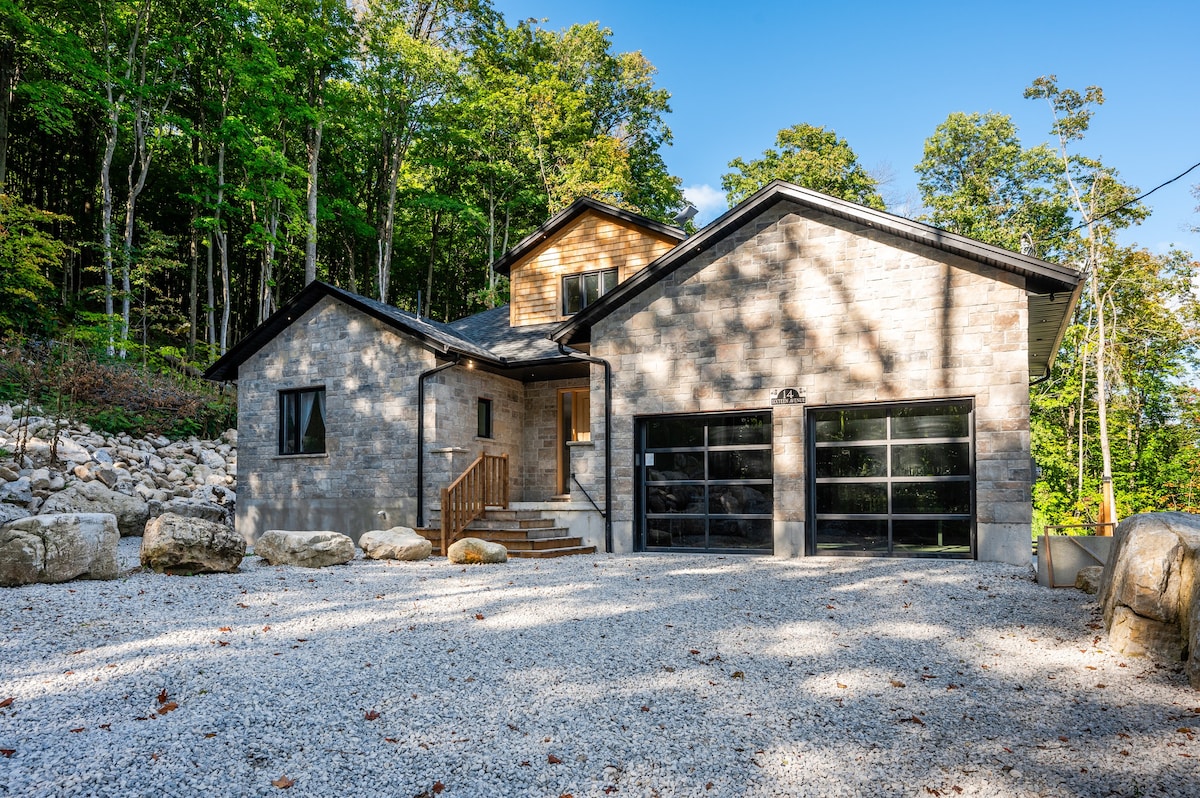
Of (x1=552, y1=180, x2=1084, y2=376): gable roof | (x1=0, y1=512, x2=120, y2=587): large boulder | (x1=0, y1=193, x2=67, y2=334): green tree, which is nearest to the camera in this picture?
(x1=0, y1=512, x2=120, y2=587): large boulder

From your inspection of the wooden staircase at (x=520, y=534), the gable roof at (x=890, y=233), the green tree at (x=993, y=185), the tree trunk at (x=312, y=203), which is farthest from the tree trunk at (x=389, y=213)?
the green tree at (x=993, y=185)

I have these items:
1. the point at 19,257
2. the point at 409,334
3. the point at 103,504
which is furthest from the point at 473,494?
the point at 19,257

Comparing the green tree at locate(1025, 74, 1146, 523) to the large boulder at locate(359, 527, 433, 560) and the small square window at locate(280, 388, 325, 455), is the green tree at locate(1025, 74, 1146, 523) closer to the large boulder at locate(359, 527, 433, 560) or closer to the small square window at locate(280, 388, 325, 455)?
the large boulder at locate(359, 527, 433, 560)

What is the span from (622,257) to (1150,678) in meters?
12.7

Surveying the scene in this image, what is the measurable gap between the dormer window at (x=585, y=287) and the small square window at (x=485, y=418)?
3080 mm

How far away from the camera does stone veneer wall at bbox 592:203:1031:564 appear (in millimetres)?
9633

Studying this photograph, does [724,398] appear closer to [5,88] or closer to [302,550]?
[302,550]

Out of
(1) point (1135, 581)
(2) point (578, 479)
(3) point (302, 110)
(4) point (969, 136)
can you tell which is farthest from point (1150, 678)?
(4) point (969, 136)

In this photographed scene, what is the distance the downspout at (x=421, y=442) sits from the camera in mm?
12898

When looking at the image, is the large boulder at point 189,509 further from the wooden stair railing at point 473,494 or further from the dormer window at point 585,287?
the dormer window at point 585,287

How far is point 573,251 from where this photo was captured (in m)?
16.3

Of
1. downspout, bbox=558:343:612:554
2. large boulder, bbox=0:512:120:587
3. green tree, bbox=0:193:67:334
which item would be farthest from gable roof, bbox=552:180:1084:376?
green tree, bbox=0:193:67:334

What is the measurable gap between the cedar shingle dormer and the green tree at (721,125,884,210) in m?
15.6

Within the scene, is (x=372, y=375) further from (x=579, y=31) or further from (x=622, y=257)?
(x=579, y=31)
